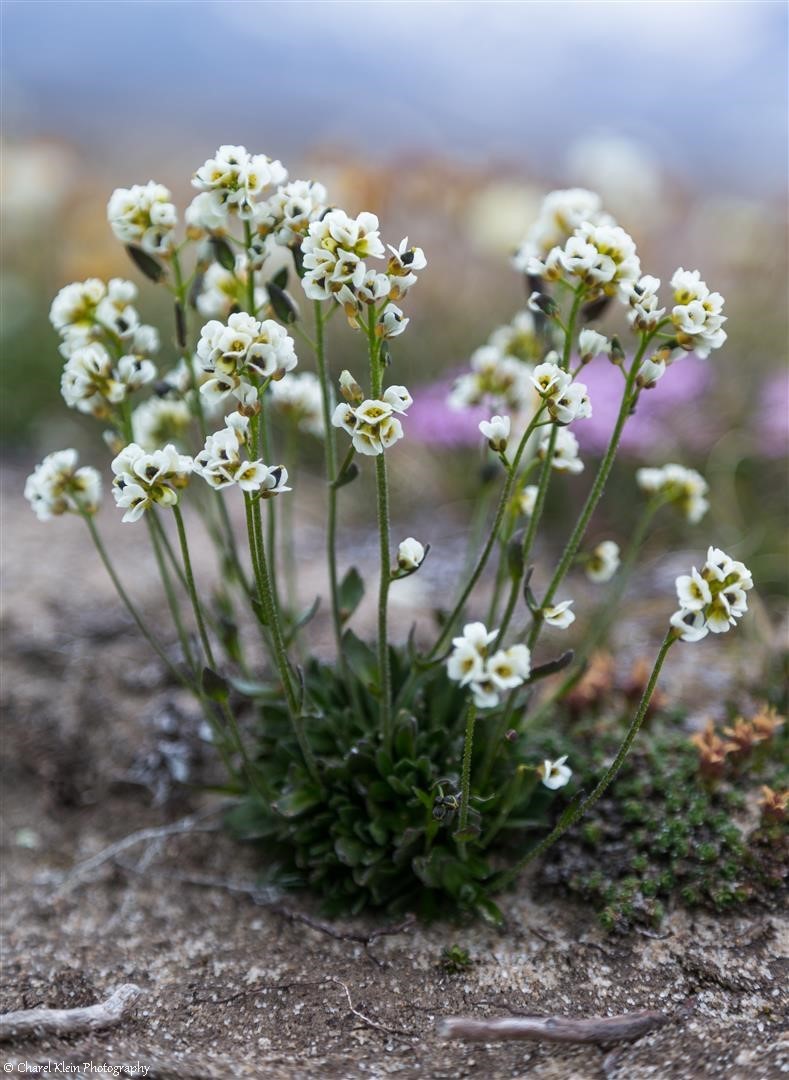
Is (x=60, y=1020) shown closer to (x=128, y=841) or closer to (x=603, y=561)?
(x=128, y=841)

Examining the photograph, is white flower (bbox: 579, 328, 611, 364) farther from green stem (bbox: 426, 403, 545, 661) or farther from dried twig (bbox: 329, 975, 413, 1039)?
dried twig (bbox: 329, 975, 413, 1039)

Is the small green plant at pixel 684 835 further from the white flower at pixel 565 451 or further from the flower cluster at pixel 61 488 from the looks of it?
the flower cluster at pixel 61 488

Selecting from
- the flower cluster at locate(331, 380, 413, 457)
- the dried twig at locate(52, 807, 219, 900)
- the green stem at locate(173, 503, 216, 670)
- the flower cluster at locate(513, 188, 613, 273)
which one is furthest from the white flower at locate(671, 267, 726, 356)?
the dried twig at locate(52, 807, 219, 900)

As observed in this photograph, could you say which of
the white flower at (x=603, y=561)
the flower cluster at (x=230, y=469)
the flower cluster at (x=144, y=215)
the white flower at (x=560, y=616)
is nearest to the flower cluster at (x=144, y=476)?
the flower cluster at (x=230, y=469)

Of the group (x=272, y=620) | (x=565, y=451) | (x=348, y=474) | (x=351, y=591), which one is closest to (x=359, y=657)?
(x=351, y=591)

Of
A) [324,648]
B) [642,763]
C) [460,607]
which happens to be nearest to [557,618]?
[460,607]

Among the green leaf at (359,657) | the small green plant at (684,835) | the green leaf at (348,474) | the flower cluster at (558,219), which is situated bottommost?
the small green plant at (684,835)
